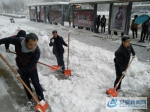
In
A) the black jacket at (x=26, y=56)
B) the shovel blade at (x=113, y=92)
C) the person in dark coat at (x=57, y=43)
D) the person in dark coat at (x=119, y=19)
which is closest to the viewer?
the black jacket at (x=26, y=56)

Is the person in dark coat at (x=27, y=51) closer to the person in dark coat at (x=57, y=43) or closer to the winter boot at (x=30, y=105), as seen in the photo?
the winter boot at (x=30, y=105)

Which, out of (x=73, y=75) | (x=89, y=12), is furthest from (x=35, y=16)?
(x=73, y=75)

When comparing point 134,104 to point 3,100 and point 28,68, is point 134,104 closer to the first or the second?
point 28,68

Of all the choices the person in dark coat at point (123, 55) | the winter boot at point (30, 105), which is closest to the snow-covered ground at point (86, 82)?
the winter boot at point (30, 105)

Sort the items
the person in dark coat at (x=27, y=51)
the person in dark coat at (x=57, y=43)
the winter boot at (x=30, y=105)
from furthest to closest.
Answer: the person in dark coat at (x=57, y=43)
the winter boot at (x=30, y=105)
the person in dark coat at (x=27, y=51)

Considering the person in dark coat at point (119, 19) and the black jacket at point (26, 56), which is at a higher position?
the person in dark coat at point (119, 19)

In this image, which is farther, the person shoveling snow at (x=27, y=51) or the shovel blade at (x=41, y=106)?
the shovel blade at (x=41, y=106)

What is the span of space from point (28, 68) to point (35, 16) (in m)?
23.7

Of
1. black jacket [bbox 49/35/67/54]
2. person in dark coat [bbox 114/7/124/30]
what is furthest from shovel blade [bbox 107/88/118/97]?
person in dark coat [bbox 114/7/124/30]

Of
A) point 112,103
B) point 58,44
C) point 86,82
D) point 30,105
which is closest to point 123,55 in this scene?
point 112,103

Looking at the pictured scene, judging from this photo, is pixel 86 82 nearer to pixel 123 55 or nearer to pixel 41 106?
pixel 123 55

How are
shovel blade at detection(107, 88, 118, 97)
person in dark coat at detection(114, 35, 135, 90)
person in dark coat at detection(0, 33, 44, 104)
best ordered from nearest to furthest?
person in dark coat at detection(0, 33, 44, 104) → person in dark coat at detection(114, 35, 135, 90) → shovel blade at detection(107, 88, 118, 97)

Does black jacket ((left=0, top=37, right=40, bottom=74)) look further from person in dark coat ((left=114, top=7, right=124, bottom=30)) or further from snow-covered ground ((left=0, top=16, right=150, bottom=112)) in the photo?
person in dark coat ((left=114, top=7, right=124, bottom=30))

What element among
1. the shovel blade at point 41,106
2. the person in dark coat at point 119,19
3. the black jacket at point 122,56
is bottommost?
the shovel blade at point 41,106
